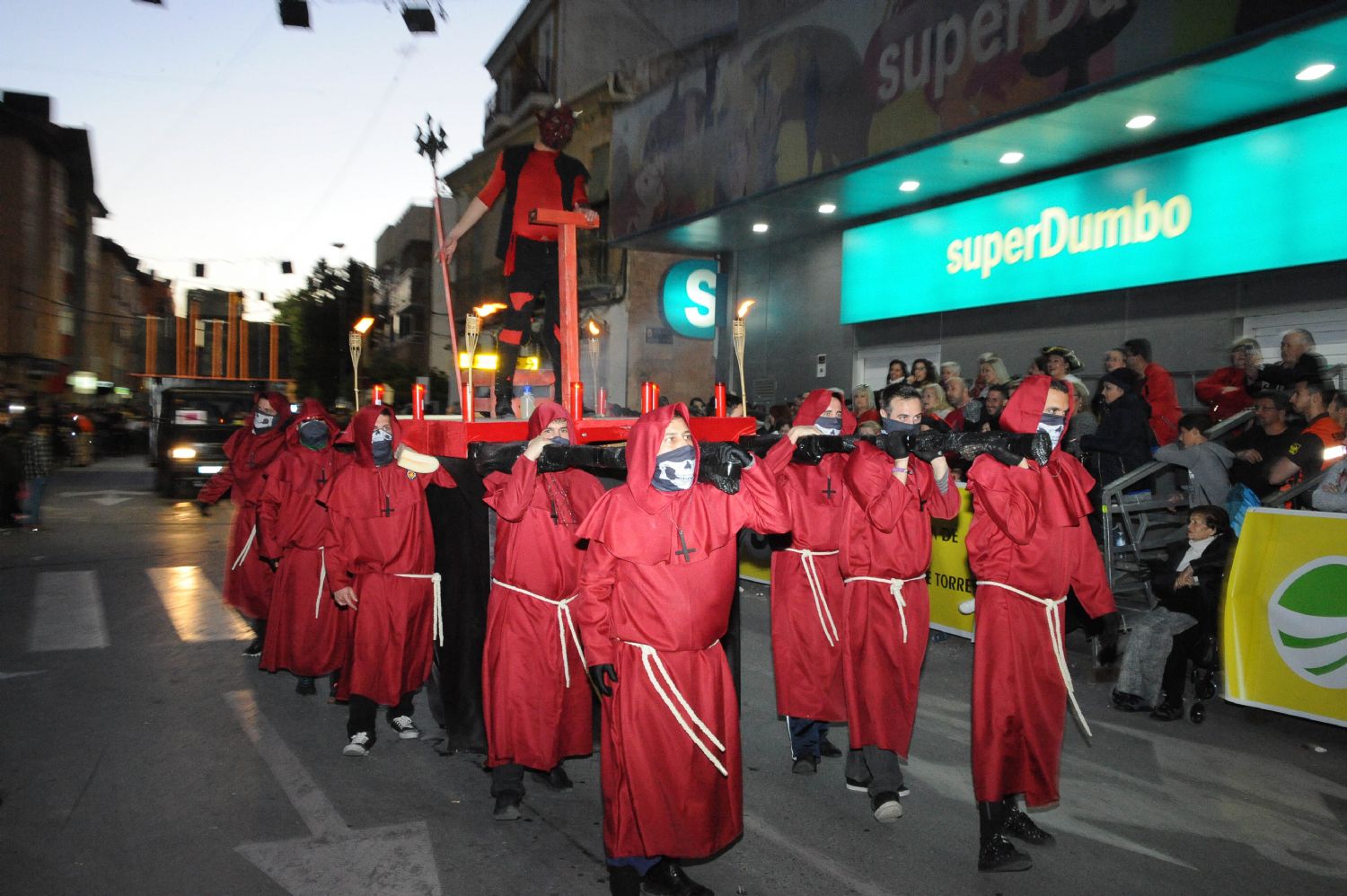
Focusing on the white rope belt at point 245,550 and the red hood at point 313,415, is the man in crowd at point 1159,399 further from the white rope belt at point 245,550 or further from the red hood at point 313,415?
the white rope belt at point 245,550

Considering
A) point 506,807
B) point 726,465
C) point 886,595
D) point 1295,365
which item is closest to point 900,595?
point 886,595

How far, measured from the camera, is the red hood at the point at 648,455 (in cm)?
406

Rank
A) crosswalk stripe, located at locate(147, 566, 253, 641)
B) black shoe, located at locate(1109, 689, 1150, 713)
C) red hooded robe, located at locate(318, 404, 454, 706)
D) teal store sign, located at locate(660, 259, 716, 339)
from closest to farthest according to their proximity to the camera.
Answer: red hooded robe, located at locate(318, 404, 454, 706), black shoe, located at locate(1109, 689, 1150, 713), crosswalk stripe, located at locate(147, 566, 253, 641), teal store sign, located at locate(660, 259, 716, 339)

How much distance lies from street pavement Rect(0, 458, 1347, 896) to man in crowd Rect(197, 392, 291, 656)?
1.85 feet

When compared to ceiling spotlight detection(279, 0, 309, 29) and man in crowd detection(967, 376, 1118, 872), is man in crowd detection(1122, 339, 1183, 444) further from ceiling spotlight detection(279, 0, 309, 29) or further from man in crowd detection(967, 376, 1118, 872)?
ceiling spotlight detection(279, 0, 309, 29)

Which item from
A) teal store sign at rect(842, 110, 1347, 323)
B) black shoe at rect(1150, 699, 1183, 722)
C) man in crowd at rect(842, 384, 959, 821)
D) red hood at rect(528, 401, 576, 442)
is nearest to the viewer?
man in crowd at rect(842, 384, 959, 821)

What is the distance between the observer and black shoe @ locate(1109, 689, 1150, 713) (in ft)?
22.1

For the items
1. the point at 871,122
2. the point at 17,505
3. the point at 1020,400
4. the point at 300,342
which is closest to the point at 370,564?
the point at 1020,400

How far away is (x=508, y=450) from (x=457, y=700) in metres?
1.75

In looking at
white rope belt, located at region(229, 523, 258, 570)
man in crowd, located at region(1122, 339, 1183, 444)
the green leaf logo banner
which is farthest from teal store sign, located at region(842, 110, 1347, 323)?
white rope belt, located at region(229, 523, 258, 570)

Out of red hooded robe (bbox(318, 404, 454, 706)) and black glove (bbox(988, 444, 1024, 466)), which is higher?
black glove (bbox(988, 444, 1024, 466))

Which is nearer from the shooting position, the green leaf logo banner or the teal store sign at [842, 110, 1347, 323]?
the green leaf logo banner

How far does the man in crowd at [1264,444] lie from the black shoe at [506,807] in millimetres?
6140

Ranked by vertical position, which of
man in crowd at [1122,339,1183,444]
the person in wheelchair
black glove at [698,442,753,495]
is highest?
man in crowd at [1122,339,1183,444]
